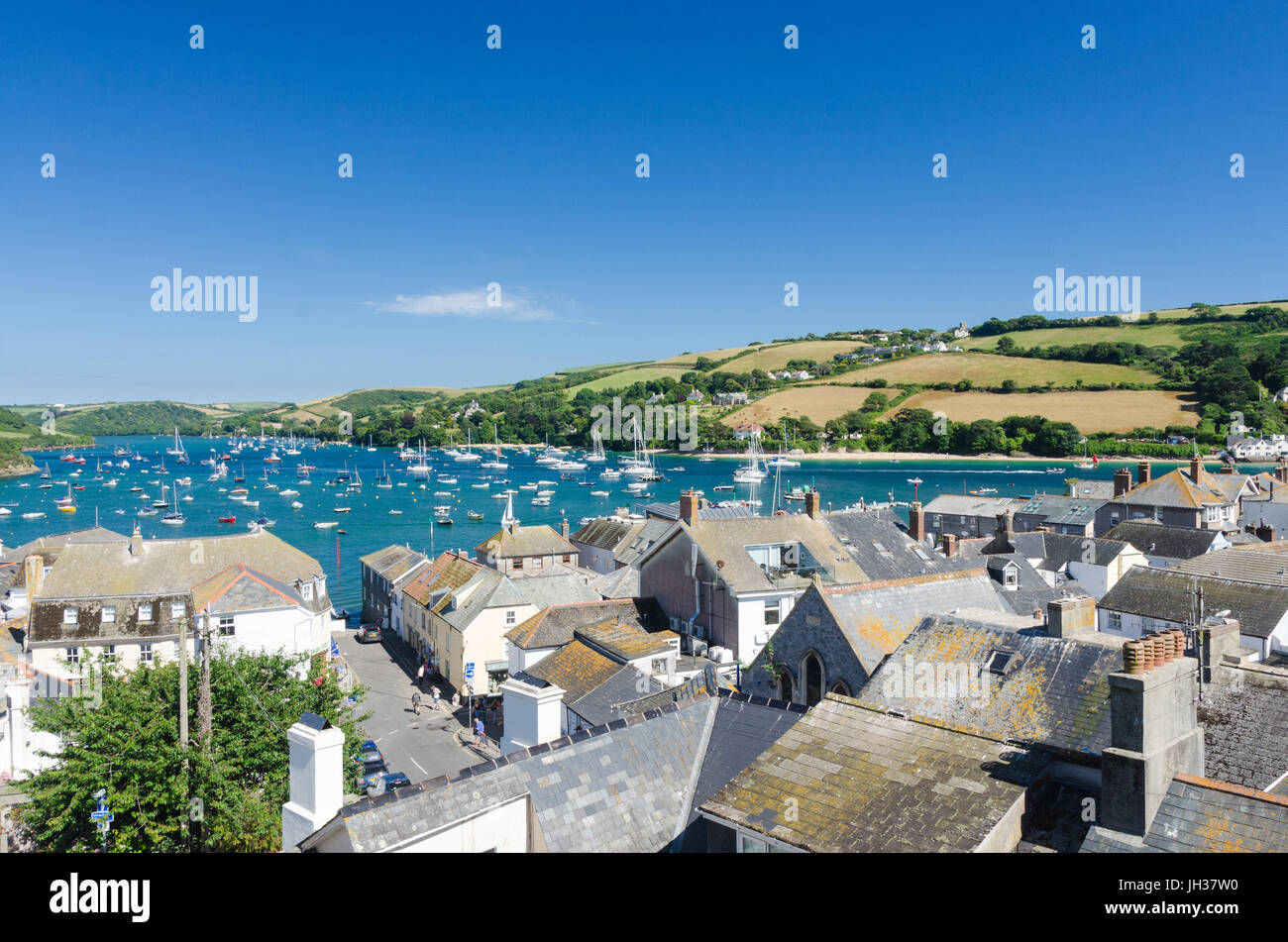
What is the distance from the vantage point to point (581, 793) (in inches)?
476

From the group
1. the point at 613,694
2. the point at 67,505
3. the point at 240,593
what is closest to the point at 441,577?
the point at 240,593

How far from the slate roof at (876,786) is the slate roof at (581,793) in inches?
43.7

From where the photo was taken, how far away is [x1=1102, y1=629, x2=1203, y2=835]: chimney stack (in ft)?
34.4

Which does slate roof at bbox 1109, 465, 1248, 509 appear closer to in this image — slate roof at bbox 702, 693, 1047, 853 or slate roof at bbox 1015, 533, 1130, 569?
slate roof at bbox 1015, 533, 1130, 569

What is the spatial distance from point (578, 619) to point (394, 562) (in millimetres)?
30313

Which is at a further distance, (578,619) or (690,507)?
(690,507)

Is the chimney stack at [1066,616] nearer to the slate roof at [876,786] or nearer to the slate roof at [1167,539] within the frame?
the slate roof at [876,786]

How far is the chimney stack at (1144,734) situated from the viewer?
10484 mm

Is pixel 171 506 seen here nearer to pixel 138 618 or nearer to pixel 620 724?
pixel 138 618

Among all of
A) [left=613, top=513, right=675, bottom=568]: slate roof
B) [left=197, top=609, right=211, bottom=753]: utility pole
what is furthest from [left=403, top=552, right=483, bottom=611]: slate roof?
[left=197, top=609, right=211, bottom=753]: utility pole

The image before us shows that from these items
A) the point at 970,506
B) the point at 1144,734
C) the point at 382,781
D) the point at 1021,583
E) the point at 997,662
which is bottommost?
the point at 382,781

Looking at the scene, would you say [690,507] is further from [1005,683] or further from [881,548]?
[1005,683]

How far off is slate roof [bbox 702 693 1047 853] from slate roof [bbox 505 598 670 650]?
2376 centimetres
